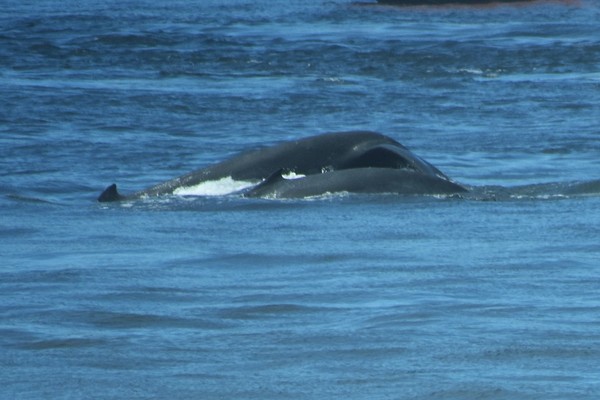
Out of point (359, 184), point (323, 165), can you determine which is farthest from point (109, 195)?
point (359, 184)

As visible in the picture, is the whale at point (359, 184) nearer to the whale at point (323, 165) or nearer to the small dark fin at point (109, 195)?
the whale at point (323, 165)

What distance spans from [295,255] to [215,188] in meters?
2.86

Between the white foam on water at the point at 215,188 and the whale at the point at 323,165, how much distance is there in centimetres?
3

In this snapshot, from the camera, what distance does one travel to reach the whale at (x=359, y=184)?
11266mm

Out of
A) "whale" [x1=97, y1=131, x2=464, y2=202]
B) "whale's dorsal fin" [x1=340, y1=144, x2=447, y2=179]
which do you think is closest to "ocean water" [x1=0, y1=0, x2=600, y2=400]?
"whale" [x1=97, y1=131, x2=464, y2=202]

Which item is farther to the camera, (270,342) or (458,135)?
(458,135)

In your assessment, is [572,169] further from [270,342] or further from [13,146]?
[270,342]

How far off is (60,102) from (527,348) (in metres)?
14.9

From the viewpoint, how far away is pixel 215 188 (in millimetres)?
11820

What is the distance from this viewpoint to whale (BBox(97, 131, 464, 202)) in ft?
37.2

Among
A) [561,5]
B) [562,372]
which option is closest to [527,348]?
[562,372]

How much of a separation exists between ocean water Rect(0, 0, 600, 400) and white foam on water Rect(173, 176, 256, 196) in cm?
6

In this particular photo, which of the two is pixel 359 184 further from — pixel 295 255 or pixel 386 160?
pixel 295 255

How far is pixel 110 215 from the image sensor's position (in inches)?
430
